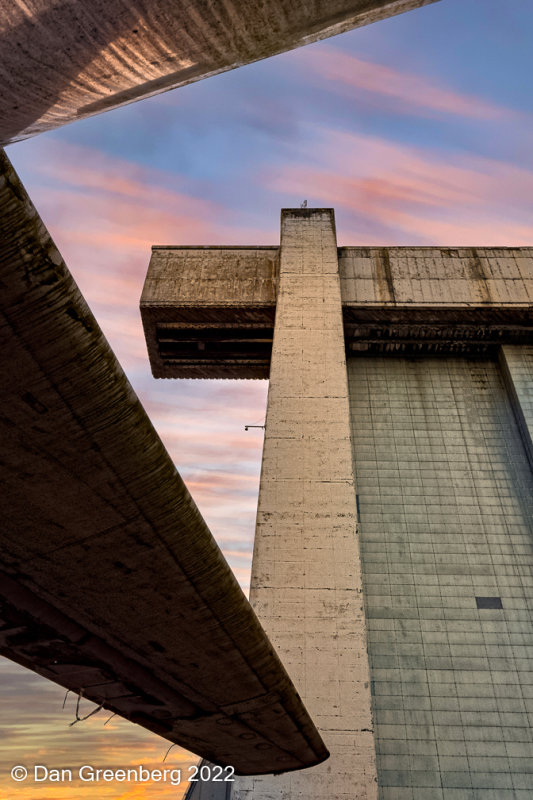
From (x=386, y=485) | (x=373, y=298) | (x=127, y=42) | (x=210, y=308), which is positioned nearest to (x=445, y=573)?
(x=386, y=485)

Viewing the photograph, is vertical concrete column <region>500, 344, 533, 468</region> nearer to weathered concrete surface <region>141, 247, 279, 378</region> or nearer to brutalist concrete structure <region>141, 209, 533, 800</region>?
brutalist concrete structure <region>141, 209, 533, 800</region>

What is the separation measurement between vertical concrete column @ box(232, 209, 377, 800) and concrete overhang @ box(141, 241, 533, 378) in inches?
55.1

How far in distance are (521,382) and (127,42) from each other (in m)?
14.7

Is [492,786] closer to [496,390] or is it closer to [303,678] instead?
[303,678]

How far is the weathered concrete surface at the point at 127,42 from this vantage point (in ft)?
6.92

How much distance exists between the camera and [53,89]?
90.4 inches

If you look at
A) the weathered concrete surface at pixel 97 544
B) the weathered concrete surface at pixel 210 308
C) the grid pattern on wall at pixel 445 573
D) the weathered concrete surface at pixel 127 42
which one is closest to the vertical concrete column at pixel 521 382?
the grid pattern on wall at pixel 445 573

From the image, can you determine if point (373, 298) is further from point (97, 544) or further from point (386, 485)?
point (97, 544)

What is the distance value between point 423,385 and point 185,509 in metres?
13.6

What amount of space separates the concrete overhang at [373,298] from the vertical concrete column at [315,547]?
55.1 inches

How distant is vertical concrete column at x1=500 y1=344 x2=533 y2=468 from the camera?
544 inches

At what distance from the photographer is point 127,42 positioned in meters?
2.29

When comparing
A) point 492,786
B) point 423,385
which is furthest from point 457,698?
point 423,385

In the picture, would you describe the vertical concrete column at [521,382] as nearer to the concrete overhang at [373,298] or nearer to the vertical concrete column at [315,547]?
the concrete overhang at [373,298]
